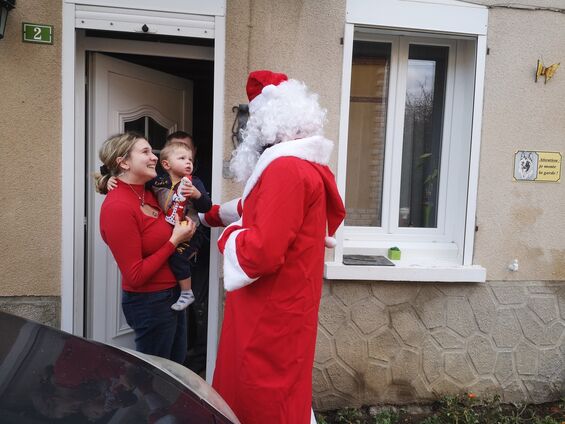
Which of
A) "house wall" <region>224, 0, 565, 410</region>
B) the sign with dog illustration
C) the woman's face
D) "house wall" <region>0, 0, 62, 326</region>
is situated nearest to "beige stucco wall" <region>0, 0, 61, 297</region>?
"house wall" <region>0, 0, 62, 326</region>

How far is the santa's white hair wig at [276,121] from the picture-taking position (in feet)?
6.91

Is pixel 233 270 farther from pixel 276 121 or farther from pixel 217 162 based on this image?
pixel 217 162

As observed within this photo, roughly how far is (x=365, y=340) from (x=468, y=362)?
32.3 inches

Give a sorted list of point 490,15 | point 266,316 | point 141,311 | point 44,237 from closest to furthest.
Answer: point 266,316, point 141,311, point 44,237, point 490,15

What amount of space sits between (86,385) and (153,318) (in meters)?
1.06

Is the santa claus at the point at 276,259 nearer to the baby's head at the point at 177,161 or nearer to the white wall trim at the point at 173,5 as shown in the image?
the baby's head at the point at 177,161

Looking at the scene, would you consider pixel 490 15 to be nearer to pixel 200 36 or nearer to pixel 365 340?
pixel 200 36

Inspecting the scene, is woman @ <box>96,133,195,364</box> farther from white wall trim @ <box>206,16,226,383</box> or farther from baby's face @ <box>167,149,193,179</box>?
white wall trim @ <box>206,16,226,383</box>

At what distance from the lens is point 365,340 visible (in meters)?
3.37

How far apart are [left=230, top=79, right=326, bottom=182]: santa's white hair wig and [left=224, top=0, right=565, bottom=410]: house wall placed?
3.30ft

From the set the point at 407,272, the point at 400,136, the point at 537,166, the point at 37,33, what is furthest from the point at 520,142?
the point at 37,33

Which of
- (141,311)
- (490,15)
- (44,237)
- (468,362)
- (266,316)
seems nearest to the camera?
(266,316)

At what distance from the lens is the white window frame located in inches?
125

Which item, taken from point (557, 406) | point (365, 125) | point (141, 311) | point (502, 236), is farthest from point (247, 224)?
point (557, 406)
